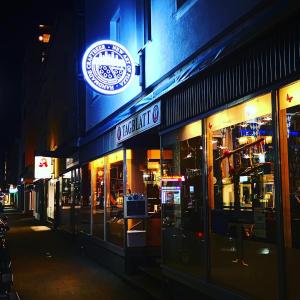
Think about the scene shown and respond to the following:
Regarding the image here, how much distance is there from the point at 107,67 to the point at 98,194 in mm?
5618

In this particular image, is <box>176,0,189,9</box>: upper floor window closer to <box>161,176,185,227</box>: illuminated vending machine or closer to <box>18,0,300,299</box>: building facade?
<box>18,0,300,299</box>: building facade

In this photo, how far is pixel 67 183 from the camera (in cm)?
2214

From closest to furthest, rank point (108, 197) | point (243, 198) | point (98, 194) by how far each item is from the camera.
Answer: point (243, 198)
point (108, 197)
point (98, 194)

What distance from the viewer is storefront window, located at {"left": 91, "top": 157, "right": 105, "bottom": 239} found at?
14353 millimetres

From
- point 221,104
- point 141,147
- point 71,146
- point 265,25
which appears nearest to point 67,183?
point 71,146

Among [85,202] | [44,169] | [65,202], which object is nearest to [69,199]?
[65,202]

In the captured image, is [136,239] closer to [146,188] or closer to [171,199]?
[146,188]

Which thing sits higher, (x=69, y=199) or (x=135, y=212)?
(x=69, y=199)

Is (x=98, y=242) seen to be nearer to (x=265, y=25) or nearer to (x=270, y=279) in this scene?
(x=270, y=279)

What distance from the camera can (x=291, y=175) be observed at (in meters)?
5.66

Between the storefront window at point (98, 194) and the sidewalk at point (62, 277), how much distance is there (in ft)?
3.42

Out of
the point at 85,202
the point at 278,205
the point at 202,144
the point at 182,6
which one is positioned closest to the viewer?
the point at 278,205

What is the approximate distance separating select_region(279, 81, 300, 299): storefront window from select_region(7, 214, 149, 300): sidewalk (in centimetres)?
458

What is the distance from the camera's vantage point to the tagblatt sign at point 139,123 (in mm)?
9320
